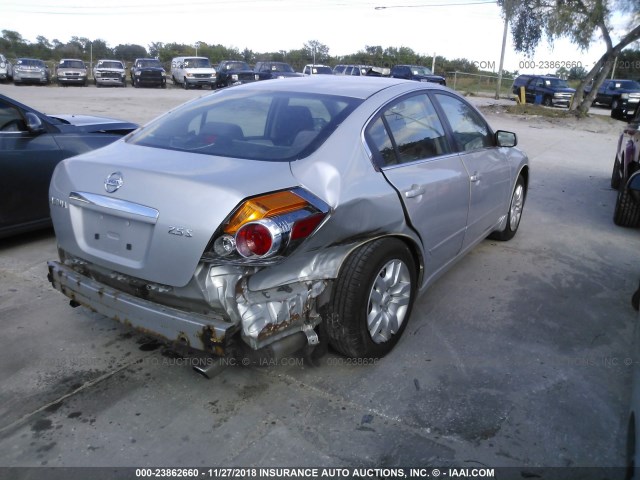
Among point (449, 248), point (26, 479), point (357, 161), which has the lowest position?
point (26, 479)

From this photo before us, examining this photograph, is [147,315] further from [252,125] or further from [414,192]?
[414,192]

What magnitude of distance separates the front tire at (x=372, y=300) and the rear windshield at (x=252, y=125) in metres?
0.66

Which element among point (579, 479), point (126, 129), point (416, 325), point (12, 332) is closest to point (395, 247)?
point (416, 325)

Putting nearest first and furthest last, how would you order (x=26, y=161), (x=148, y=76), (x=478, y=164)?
(x=478, y=164) → (x=26, y=161) → (x=148, y=76)

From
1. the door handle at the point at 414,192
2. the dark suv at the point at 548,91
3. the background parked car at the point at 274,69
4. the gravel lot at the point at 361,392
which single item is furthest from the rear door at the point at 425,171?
the background parked car at the point at 274,69

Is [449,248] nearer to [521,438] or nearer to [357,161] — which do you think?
[357,161]

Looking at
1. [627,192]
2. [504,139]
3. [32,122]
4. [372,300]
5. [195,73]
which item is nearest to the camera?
[372,300]

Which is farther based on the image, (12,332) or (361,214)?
(12,332)

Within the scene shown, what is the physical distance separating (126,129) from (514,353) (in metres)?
4.93

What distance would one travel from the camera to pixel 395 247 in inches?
124

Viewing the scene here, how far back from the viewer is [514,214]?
18.3 ft

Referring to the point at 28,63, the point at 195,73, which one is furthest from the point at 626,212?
the point at 28,63

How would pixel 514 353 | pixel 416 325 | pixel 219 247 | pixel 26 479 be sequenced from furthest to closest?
pixel 416 325 < pixel 514 353 < pixel 219 247 < pixel 26 479

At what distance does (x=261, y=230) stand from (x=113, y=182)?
869 millimetres
